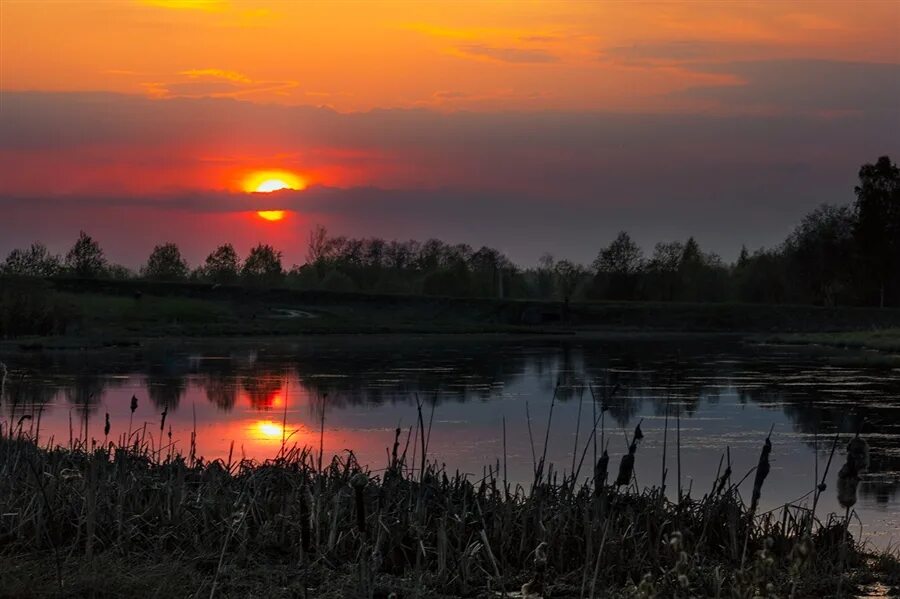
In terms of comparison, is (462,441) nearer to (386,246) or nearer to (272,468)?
(272,468)

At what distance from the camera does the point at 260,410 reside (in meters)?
22.6

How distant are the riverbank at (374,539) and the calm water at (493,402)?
104cm

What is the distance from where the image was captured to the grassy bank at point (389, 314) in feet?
196

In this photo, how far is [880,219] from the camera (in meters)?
79.4

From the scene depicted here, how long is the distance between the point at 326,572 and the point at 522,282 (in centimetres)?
14698

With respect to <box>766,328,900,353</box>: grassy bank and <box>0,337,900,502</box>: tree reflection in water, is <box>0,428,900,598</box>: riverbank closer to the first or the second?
<box>0,337,900,502</box>: tree reflection in water


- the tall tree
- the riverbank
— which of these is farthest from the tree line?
the riverbank

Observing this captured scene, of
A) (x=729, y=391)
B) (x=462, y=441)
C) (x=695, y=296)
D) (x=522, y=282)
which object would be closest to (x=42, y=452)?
(x=462, y=441)

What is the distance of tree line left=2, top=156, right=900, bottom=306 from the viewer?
8050cm

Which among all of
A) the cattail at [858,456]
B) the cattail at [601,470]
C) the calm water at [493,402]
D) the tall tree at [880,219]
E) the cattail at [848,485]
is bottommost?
the calm water at [493,402]

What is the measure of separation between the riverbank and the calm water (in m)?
1.04

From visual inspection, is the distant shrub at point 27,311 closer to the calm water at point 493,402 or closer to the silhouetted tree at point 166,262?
the calm water at point 493,402

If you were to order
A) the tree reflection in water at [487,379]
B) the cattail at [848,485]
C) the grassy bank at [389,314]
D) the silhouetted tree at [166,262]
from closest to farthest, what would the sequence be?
the cattail at [848,485], the tree reflection in water at [487,379], the grassy bank at [389,314], the silhouetted tree at [166,262]

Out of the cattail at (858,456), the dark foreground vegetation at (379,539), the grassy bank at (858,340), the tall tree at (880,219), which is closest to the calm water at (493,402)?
the dark foreground vegetation at (379,539)
